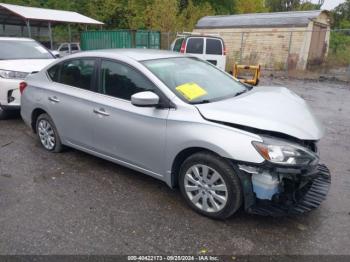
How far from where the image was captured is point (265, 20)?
2058 cm

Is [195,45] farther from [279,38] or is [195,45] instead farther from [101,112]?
[279,38]

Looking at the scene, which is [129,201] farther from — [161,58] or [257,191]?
[161,58]

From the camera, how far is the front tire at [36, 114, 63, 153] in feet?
15.6

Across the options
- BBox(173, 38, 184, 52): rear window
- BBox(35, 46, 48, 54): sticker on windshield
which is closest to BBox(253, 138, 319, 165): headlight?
BBox(35, 46, 48, 54): sticker on windshield

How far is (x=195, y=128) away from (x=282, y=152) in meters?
0.83

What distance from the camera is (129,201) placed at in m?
3.60

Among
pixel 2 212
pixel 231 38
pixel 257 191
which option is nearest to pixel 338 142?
pixel 257 191

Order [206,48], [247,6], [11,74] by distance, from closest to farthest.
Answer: [11,74]
[206,48]
[247,6]

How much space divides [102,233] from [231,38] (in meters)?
20.6

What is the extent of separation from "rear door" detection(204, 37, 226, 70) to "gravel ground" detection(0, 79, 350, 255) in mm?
7869

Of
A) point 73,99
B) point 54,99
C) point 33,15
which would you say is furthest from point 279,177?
point 33,15

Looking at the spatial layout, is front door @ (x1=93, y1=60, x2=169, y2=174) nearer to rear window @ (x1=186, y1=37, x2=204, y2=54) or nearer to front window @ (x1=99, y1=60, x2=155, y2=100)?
front window @ (x1=99, y1=60, x2=155, y2=100)

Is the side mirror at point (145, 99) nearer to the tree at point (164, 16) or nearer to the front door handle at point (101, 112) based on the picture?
the front door handle at point (101, 112)

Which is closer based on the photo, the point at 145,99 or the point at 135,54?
the point at 145,99
